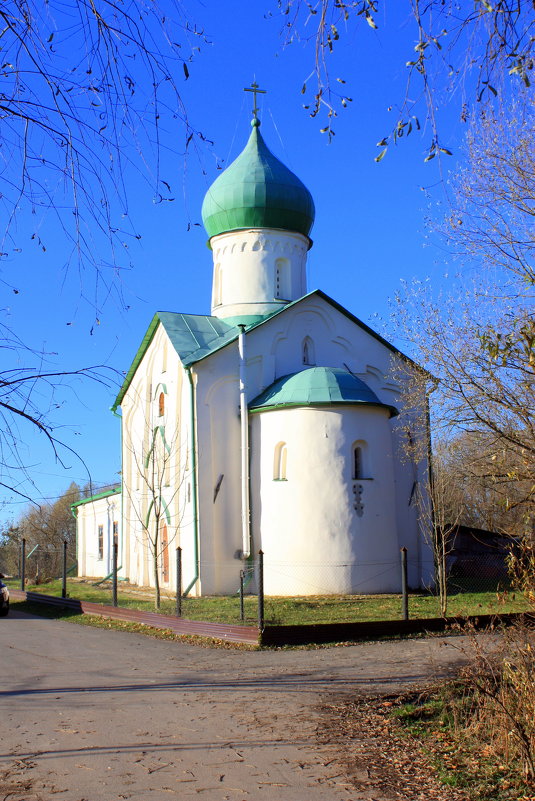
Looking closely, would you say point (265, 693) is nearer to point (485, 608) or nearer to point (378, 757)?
point (378, 757)

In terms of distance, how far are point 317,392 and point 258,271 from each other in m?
6.22

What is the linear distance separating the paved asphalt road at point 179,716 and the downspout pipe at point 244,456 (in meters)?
8.19

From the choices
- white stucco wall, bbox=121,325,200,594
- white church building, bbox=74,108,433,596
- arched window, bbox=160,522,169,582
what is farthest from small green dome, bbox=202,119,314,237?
arched window, bbox=160,522,169,582

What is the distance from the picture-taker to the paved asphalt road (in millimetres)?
5648

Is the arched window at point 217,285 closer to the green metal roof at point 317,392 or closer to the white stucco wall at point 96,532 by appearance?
the green metal roof at point 317,392

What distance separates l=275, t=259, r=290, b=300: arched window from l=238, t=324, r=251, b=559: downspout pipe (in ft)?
13.3

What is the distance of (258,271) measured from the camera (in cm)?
2578

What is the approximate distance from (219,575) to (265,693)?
40.9ft

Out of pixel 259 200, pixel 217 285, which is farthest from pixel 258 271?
pixel 259 200

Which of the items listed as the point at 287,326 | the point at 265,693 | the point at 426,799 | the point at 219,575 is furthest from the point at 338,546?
the point at 426,799

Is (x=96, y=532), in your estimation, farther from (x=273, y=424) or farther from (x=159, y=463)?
(x=273, y=424)

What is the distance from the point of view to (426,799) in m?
5.46

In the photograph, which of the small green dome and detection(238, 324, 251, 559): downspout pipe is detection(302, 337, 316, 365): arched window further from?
the small green dome

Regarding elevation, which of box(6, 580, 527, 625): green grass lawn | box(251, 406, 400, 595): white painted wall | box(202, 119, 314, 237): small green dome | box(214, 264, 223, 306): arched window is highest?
box(202, 119, 314, 237): small green dome
